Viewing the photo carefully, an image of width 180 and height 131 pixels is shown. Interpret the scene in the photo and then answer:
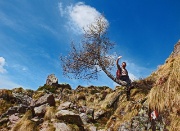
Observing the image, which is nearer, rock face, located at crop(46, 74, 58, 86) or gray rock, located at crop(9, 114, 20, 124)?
gray rock, located at crop(9, 114, 20, 124)

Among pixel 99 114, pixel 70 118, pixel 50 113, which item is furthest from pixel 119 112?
pixel 50 113

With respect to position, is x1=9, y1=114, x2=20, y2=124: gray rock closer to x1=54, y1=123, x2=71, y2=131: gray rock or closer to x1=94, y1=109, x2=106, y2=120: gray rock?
x1=54, y1=123, x2=71, y2=131: gray rock

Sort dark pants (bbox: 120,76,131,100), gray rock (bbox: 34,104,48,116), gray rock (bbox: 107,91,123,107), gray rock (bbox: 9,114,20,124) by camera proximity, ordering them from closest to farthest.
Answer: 1. gray rock (bbox: 34,104,48,116)
2. gray rock (bbox: 9,114,20,124)
3. dark pants (bbox: 120,76,131,100)
4. gray rock (bbox: 107,91,123,107)

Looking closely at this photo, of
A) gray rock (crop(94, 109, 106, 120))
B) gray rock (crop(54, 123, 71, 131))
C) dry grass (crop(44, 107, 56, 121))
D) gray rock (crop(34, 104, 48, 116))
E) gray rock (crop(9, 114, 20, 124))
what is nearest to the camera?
gray rock (crop(54, 123, 71, 131))

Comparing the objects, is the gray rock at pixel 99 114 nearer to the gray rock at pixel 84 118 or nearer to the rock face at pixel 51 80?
the gray rock at pixel 84 118

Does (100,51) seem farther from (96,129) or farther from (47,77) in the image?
(47,77)

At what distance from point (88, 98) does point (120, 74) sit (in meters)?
12.1

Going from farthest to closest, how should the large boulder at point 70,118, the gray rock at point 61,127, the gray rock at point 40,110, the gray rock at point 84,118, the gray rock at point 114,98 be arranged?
the gray rock at point 114,98, the gray rock at point 40,110, the gray rock at point 84,118, the large boulder at point 70,118, the gray rock at point 61,127

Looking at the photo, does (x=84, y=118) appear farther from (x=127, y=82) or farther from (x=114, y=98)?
(x=127, y=82)

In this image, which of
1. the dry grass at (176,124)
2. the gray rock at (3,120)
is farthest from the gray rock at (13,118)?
the dry grass at (176,124)

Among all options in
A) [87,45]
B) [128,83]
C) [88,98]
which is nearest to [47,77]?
[88,98]

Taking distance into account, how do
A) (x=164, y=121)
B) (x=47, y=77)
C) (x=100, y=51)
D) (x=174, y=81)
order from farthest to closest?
(x=47, y=77)
(x=100, y=51)
(x=164, y=121)
(x=174, y=81)

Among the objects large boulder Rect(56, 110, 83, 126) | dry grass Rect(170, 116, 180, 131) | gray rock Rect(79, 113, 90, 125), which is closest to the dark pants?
gray rock Rect(79, 113, 90, 125)

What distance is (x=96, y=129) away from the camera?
56.4ft
